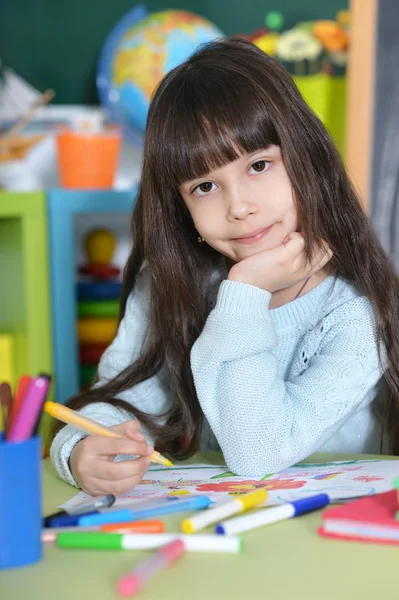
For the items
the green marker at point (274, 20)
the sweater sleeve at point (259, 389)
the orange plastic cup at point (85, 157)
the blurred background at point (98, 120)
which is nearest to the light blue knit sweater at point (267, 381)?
the sweater sleeve at point (259, 389)

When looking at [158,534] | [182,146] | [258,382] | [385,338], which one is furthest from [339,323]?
[158,534]

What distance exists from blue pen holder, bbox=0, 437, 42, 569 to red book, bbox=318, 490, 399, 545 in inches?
8.1

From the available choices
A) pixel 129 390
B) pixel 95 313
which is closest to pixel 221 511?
pixel 129 390

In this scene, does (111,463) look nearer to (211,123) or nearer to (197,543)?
(197,543)

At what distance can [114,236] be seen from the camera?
7.25ft

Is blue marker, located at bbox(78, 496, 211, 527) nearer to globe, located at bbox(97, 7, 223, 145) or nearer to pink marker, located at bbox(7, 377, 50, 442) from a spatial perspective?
pink marker, located at bbox(7, 377, 50, 442)

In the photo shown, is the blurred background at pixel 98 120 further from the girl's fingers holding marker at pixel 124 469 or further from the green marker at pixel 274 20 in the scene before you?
the girl's fingers holding marker at pixel 124 469

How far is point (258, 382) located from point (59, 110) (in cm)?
144

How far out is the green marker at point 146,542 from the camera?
22.8 inches

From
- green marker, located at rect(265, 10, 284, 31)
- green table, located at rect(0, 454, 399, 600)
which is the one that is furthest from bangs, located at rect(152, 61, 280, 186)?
green marker, located at rect(265, 10, 284, 31)

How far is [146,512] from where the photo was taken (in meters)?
0.65

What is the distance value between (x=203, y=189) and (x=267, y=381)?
25 cm

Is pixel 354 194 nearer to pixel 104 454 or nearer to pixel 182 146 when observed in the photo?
pixel 182 146

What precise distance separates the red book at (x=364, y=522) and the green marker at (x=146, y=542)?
0.23ft
